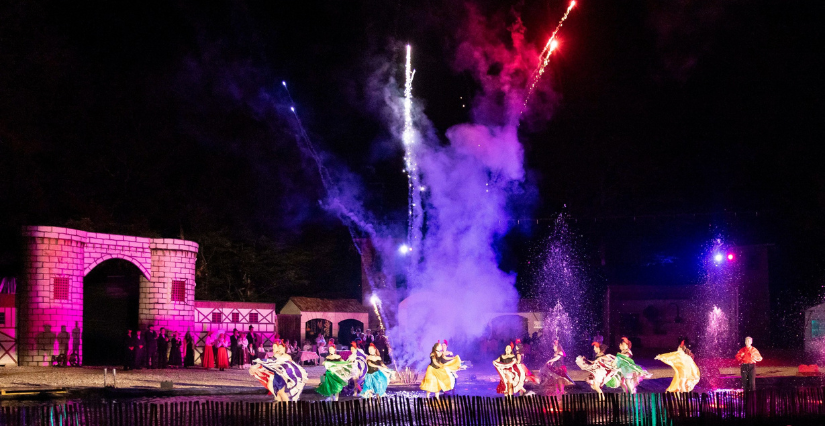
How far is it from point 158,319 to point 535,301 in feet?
61.0

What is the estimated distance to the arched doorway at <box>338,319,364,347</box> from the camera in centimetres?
4147

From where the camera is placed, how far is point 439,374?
18.8 meters

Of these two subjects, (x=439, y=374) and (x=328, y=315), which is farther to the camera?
(x=328, y=315)

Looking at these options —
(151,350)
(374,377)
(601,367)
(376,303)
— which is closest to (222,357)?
(151,350)

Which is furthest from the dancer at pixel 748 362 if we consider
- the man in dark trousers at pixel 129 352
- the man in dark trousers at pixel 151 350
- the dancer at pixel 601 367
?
the man in dark trousers at pixel 129 352

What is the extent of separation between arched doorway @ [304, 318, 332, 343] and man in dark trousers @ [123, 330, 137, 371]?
11.7 meters

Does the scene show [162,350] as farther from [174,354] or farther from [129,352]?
[129,352]

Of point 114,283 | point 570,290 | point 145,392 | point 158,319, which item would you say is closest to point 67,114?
point 114,283

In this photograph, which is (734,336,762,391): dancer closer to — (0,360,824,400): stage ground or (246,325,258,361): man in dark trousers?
(0,360,824,400): stage ground

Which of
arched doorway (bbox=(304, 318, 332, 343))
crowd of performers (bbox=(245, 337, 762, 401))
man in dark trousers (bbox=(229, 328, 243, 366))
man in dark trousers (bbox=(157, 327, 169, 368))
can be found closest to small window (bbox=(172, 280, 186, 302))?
man in dark trousers (bbox=(157, 327, 169, 368))

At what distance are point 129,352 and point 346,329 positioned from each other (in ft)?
51.9

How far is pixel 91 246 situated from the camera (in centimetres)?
2872

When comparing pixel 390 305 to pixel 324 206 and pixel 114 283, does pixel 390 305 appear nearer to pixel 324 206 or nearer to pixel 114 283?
pixel 324 206

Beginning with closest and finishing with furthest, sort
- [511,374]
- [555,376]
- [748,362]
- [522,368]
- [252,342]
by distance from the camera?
[511,374]
[522,368]
[555,376]
[748,362]
[252,342]
